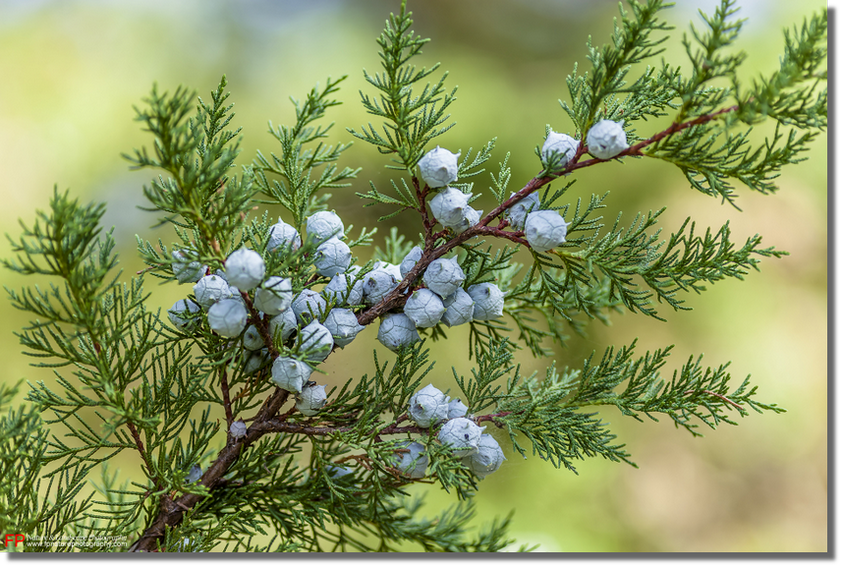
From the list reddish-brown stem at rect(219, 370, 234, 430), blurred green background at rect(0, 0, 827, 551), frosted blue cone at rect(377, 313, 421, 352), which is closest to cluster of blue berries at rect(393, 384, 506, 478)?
frosted blue cone at rect(377, 313, 421, 352)

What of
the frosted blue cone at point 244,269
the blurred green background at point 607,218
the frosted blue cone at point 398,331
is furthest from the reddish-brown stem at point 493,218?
the blurred green background at point 607,218

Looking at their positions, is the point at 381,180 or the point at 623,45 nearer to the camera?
the point at 623,45

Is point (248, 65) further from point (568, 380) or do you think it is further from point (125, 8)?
point (568, 380)

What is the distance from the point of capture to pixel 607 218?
1.30 m

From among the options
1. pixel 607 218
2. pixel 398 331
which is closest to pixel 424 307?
pixel 398 331

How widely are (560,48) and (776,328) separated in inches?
38.9

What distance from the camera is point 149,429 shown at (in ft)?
1.56

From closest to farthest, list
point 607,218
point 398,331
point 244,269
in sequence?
point 244,269
point 398,331
point 607,218

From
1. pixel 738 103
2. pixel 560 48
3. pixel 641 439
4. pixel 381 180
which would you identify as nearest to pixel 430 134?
pixel 738 103

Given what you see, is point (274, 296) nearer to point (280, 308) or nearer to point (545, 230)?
point (280, 308)

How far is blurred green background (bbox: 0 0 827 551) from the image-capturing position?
138 cm

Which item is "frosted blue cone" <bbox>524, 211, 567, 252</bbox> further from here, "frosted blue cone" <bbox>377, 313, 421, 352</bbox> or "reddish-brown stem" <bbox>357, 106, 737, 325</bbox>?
"frosted blue cone" <bbox>377, 313, 421, 352</bbox>

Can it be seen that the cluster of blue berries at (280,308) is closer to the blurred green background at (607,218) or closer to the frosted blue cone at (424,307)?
the frosted blue cone at (424,307)

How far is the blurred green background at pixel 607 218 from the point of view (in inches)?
54.5
